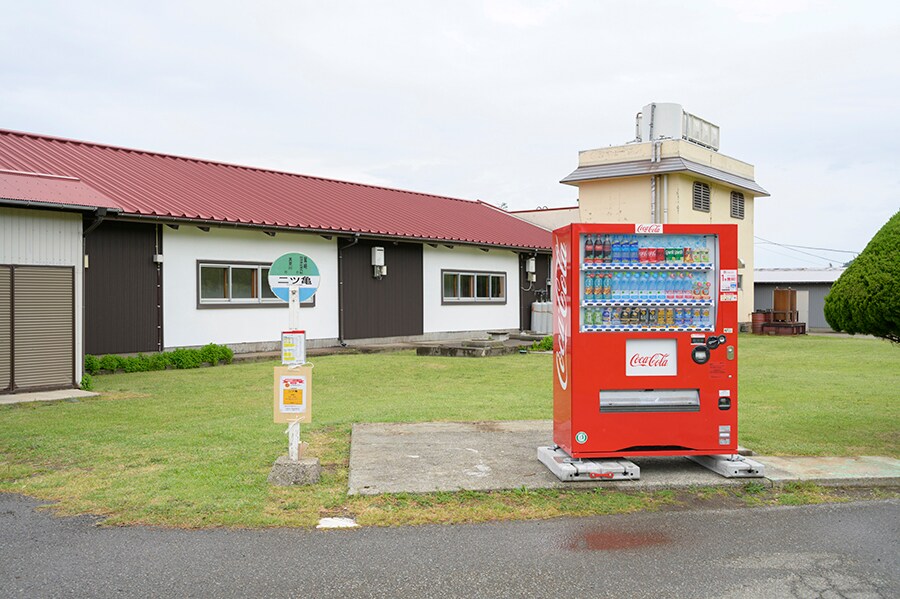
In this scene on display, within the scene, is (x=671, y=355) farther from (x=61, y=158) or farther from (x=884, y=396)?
(x=61, y=158)

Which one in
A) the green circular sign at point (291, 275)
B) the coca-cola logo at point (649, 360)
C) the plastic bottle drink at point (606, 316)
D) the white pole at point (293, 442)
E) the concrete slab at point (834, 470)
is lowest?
the concrete slab at point (834, 470)

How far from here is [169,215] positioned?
1662cm

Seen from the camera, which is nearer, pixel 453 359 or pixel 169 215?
pixel 169 215

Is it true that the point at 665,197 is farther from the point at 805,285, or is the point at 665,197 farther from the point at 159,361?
the point at 159,361

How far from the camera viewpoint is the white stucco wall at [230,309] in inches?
683

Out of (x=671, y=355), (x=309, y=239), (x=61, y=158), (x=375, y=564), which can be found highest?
(x=61, y=158)

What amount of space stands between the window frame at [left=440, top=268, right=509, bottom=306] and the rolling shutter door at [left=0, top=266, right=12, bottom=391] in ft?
46.2

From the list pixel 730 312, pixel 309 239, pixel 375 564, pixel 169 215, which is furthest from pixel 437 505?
pixel 309 239

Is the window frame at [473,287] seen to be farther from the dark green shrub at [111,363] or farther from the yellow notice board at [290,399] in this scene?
the yellow notice board at [290,399]

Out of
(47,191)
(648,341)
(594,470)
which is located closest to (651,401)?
(648,341)

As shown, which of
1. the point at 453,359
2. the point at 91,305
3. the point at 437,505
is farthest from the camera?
the point at 453,359

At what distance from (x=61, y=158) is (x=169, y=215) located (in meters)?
3.55

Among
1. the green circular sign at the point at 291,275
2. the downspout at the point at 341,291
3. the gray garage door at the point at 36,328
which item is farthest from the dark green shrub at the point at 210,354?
the green circular sign at the point at 291,275

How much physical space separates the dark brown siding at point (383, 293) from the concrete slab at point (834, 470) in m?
14.7
